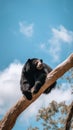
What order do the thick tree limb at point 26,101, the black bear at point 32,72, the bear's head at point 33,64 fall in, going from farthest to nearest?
the bear's head at point 33,64, the black bear at point 32,72, the thick tree limb at point 26,101

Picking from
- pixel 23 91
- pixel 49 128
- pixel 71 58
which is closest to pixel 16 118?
pixel 23 91

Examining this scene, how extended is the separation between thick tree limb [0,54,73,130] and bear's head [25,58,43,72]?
124 centimetres

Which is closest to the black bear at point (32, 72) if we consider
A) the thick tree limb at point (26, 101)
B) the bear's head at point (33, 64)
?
the bear's head at point (33, 64)

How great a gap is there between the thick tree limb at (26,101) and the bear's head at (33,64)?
1.24 m

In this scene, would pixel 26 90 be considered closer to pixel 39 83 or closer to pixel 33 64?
pixel 39 83

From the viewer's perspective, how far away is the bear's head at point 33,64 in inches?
310

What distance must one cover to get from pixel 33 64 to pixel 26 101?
1.59m

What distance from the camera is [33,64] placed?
8.11 m

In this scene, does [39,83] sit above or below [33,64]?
below

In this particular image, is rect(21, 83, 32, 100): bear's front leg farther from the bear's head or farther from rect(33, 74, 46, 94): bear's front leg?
the bear's head

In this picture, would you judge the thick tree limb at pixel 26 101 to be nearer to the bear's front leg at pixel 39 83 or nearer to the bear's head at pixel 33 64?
the bear's front leg at pixel 39 83

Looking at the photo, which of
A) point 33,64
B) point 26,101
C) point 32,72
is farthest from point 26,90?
point 33,64

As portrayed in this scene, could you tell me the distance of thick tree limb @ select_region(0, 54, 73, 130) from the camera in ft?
21.5

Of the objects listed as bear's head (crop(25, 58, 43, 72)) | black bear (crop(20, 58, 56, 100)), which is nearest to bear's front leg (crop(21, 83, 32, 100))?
black bear (crop(20, 58, 56, 100))
